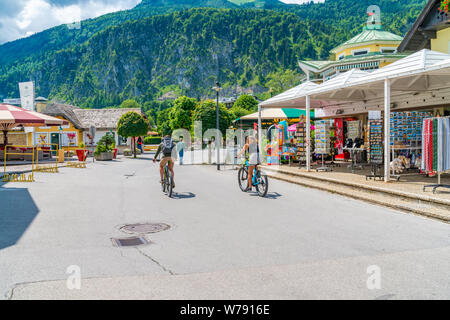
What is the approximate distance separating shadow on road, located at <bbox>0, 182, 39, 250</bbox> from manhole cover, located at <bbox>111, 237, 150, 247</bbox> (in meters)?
1.50

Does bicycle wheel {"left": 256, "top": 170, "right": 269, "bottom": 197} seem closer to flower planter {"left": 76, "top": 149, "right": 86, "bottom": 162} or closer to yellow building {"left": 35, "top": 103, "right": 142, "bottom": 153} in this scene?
flower planter {"left": 76, "top": 149, "right": 86, "bottom": 162}

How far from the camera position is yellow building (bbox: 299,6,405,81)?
1331 inches

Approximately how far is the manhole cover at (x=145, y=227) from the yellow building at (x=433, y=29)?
53.4 ft

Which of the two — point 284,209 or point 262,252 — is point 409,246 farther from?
point 284,209

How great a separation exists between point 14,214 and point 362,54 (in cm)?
3966

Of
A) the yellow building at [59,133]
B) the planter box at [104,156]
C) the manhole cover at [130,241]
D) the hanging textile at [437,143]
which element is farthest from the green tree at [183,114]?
the manhole cover at [130,241]

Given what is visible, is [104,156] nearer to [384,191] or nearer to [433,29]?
[433,29]

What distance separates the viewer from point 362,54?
41531mm

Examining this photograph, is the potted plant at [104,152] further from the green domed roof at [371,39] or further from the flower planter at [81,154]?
the green domed roof at [371,39]

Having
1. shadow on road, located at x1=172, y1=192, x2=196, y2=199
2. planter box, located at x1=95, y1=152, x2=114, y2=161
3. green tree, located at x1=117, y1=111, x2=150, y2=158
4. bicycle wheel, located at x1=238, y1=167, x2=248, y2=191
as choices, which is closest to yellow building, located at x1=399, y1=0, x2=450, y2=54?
bicycle wheel, located at x1=238, y1=167, x2=248, y2=191

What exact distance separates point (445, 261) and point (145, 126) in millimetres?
36900

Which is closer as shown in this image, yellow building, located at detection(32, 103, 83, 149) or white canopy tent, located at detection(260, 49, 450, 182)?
white canopy tent, located at detection(260, 49, 450, 182)

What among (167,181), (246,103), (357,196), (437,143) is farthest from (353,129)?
(246,103)
